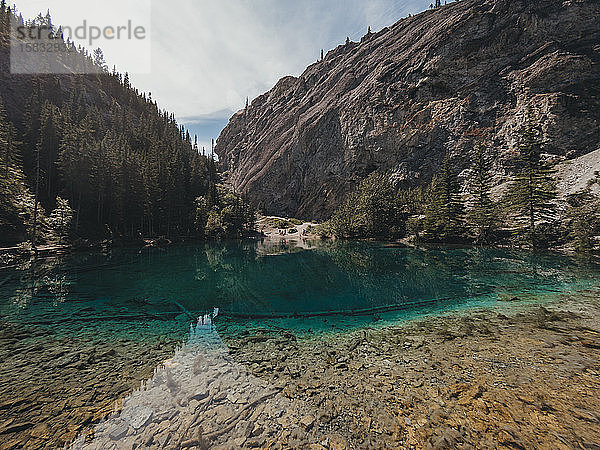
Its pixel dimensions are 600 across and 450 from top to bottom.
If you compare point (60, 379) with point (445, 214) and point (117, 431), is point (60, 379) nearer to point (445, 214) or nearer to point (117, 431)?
point (117, 431)

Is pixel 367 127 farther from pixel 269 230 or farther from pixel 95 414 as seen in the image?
pixel 95 414

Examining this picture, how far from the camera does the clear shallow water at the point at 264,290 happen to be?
526 inches

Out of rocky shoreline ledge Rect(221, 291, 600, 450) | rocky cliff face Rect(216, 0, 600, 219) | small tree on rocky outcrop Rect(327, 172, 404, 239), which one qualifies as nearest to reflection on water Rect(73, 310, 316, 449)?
rocky shoreline ledge Rect(221, 291, 600, 450)

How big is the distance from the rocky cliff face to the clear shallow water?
152 feet

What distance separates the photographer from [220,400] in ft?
22.1

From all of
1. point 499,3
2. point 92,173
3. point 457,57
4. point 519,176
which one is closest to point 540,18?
point 499,3

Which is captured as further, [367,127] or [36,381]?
[367,127]

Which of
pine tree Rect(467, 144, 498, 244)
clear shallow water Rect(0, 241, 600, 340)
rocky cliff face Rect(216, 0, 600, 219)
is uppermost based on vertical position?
rocky cliff face Rect(216, 0, 600, 219)

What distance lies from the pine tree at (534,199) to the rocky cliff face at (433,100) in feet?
68.5

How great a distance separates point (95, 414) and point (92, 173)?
5185cm

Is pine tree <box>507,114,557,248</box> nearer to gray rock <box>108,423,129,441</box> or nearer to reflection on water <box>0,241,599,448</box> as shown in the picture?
reflection on water <box>0,241,599,448</box>

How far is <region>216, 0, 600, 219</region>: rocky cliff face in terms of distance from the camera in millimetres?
56562

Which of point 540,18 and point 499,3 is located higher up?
point 499,3

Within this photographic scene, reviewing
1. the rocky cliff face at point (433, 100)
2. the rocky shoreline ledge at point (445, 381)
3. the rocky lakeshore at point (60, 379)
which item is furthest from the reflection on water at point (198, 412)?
the rocky cliff face at point (433, 100)
